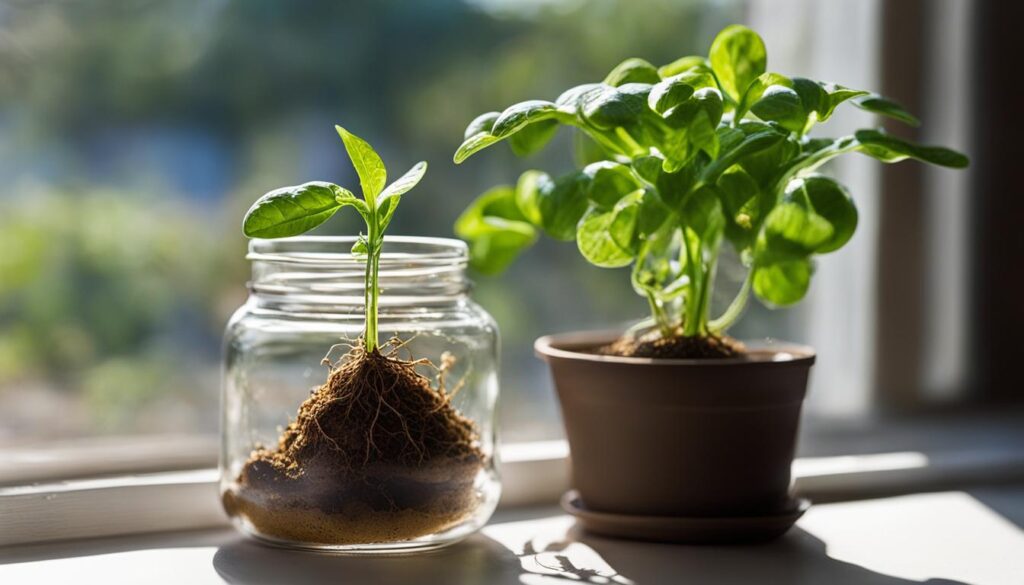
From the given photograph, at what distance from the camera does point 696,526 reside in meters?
0.96

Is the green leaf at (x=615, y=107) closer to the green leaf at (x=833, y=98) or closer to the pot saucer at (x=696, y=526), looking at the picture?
the green leaf at (x=833, y=98)

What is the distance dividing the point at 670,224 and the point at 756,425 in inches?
7.7

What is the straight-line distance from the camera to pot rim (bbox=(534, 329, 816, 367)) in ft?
3.08

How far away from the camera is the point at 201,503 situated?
1.06 meters

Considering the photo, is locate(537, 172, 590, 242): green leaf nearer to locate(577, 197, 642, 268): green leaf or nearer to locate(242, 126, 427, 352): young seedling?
locate(577, 197, 642, 268): green leaf

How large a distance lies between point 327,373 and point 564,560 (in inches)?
11.0

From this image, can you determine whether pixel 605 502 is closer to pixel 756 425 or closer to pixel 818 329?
pixel 756 425

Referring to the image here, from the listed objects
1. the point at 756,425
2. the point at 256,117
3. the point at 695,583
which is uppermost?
the point at 256,117

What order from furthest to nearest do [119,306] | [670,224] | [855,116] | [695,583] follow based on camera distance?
1. [855,116]
2. [119,306]
3. [670,224]
4. [695,583]

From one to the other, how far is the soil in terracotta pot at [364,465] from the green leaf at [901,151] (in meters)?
0.44

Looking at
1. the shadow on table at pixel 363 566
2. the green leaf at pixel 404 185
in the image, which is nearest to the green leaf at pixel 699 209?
the green leaf at pixel 404 185

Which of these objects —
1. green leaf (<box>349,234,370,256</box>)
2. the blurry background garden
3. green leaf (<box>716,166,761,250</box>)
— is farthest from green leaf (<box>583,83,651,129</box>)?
the blurry background garden

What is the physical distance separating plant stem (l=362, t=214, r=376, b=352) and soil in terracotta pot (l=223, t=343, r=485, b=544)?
1cm

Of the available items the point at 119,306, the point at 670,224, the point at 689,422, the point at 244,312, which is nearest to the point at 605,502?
the point at 689,422
